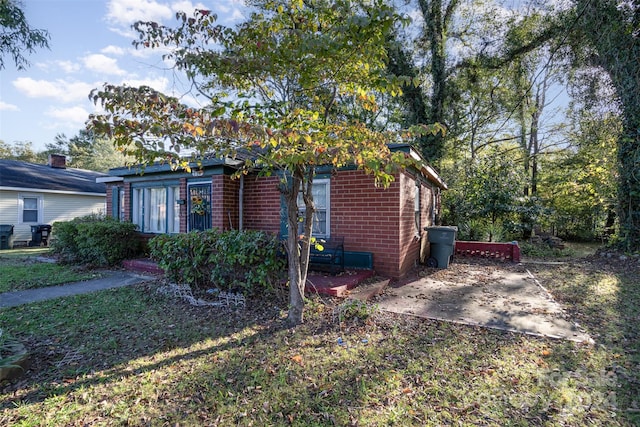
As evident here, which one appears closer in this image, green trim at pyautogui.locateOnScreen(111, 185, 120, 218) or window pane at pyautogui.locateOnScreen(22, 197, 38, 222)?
green trim at pyautogui.locateOnScreen(111, 185, 120, 218)

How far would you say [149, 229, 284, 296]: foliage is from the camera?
4.81 metres

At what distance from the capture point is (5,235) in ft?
42.4

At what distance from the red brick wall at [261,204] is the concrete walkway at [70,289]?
271 centimetres

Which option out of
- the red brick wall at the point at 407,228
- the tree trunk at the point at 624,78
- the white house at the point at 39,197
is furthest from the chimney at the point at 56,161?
the tree trunk at the point at 624,78

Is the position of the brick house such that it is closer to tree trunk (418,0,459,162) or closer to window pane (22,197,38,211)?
tree trunk (418,0,459,162)

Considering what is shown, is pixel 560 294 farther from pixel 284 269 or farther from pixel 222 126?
pixel 222 126

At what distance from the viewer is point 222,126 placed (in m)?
3.07

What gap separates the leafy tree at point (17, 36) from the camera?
5.02 metres

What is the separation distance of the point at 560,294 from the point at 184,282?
6977 mm

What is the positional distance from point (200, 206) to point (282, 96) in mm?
5007

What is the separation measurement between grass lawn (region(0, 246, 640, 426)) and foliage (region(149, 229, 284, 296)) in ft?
1.47

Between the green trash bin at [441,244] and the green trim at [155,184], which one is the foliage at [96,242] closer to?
the green trim at [155,184]

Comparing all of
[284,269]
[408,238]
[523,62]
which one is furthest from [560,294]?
[523,62]

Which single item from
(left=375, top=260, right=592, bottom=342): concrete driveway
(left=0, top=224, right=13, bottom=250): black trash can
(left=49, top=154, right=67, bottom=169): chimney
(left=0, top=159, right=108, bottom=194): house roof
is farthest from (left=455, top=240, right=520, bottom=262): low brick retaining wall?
(left=49, top=154, right=67, bottom=169): chimney
